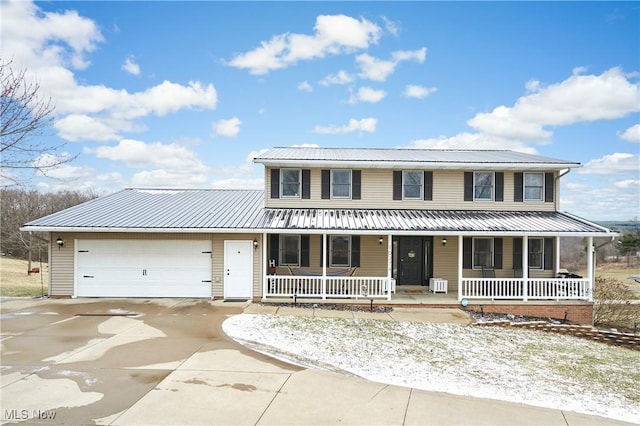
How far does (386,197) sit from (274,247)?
190 inches

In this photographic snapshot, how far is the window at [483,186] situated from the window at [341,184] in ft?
16.7

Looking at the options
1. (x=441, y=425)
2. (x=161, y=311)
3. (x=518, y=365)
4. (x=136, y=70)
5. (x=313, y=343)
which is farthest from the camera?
(x=136, y=70)

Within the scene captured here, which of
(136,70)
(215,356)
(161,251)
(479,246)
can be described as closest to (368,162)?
(479,246)

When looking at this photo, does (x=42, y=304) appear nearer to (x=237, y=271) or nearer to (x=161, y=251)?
(x=161, y=251)

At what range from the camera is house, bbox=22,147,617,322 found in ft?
46.9

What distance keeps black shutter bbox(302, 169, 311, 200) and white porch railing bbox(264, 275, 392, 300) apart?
332cm

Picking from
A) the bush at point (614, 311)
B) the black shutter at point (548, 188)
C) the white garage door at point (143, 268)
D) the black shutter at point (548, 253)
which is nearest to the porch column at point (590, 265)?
the bush at point (614, 311)

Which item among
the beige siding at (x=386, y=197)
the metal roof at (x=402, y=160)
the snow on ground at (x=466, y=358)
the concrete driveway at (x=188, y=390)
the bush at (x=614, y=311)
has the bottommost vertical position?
the bush at (x=614, y=311)

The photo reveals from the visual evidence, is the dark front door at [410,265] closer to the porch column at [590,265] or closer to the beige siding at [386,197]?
the beige siding at [386,197]

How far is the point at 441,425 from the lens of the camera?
18.2ft

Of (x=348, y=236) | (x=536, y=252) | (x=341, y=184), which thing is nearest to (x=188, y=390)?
(x=348, y=236)

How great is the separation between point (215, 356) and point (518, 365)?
614 cm

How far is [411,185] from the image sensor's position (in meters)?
16.5

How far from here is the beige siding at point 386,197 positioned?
53.6 ft
